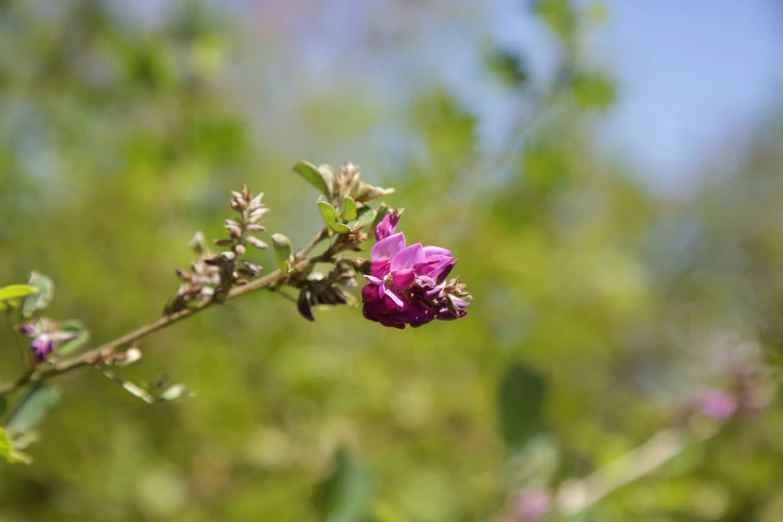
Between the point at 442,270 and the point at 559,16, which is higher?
the point at 559,16

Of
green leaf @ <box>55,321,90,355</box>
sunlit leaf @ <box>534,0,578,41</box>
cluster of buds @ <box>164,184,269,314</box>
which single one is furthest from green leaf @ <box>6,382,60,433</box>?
sunlit leaf @ <box>534,0,578,41</box>

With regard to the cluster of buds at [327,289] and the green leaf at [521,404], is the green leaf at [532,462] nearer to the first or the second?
the green leaf at [521,404]

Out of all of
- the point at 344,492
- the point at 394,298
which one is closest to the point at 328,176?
the point at 394,298

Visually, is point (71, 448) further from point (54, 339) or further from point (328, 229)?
point (328, 229)

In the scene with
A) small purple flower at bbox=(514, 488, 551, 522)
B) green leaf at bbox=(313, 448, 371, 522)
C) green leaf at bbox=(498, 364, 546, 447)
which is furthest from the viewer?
small purple flower at bbox=(514, 488, 551, 522)

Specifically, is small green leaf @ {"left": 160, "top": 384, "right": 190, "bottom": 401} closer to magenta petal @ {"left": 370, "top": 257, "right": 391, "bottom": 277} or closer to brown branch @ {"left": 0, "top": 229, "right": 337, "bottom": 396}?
brown branch @ {"left": 0, "top": 229, "right": 337, "bottom": 396}

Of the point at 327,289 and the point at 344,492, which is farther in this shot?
the point at 344,492

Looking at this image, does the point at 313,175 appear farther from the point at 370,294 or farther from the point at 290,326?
the point at 290,326
